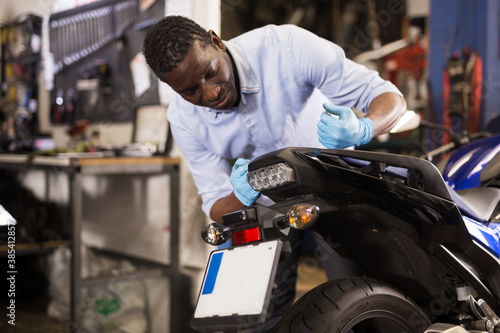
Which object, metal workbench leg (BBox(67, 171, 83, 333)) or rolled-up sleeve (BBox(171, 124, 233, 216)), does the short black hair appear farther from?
metal workbench leg (BBox(67, 171, 83, 333))

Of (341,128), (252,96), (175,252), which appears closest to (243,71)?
(252,96)

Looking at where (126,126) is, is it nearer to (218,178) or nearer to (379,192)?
(218,178)

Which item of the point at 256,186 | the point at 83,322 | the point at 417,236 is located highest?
the point at 256,186

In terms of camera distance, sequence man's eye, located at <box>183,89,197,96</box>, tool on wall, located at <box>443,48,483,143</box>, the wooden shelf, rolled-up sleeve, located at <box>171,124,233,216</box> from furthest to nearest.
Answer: tool on wall, located at <box>443,48,483,143</box>, the wooden shelf, rolled-up sleeve, located at <box>171,124,233,216</box>, man's eye, located at <box>183,89,197,96</box>

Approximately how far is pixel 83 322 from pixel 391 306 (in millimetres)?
1282

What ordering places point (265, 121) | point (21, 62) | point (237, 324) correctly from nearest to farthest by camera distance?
point (237, 324) → point (265, 121) → point (21, 62)

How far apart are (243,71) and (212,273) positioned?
0.46 meters

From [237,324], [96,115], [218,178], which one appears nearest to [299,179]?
[237,324]

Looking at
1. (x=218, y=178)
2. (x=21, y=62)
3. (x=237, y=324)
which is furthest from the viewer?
(x=21, y=62)

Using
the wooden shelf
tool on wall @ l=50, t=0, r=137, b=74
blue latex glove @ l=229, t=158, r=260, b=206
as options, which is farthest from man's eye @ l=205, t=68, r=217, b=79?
the wooden shelf

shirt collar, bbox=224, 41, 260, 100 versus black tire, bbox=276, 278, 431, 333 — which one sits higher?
shirt collar, bbox=224, 41, 260, 100

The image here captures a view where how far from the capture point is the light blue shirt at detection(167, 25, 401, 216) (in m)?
1.09

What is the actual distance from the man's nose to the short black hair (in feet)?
0.26

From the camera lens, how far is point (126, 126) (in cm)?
184
